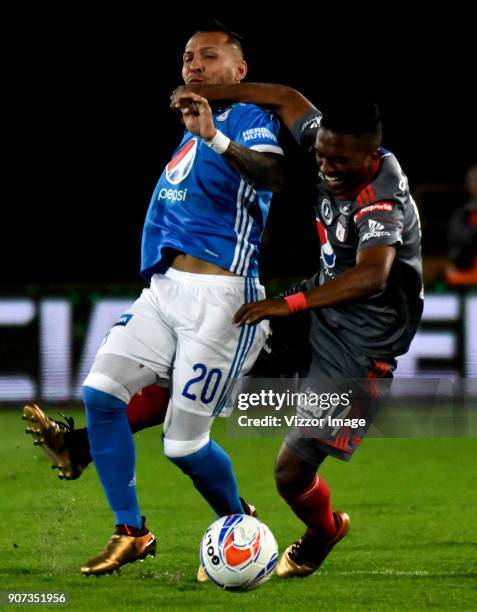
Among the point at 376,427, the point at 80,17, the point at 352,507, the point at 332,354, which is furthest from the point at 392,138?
the point at 332,354

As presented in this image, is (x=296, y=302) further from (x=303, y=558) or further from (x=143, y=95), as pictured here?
(x=143, y=95)

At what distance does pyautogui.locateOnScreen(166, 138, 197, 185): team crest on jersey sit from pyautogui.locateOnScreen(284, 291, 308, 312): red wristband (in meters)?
0.68

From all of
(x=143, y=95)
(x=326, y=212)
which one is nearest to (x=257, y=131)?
(x=326, y=212)

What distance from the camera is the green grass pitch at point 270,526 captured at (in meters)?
4.82

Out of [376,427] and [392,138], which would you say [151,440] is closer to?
[376,427]

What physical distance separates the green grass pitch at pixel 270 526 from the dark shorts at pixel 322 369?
0.51m

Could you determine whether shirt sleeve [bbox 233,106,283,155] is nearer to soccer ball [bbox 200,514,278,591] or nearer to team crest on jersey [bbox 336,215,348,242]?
team crest on jersey [bbox 336,215,348,242]

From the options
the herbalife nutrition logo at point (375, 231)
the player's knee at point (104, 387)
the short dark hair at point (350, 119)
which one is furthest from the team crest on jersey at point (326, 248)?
the player's knee at point (104, 387)

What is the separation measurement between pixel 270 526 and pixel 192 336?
1.72m

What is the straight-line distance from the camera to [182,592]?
4891 mm

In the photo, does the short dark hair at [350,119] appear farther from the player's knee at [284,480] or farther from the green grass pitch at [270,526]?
the green grass pitch at [270,526]

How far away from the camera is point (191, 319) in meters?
5.05

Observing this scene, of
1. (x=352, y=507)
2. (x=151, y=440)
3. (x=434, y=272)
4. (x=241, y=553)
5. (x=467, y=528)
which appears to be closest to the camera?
(x=241, y=553)

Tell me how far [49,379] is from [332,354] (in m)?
5.37
